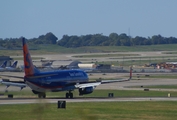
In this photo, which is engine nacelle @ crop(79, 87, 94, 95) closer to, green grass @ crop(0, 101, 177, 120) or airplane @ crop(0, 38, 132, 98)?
airplane @ crop(0, 38, 132, 98)

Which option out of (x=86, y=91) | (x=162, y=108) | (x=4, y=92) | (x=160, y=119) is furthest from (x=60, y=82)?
(x=160, y=119)

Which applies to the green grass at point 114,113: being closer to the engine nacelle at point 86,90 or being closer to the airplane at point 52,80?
the airplane at point 52,80

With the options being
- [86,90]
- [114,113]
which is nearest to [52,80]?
[86,90]

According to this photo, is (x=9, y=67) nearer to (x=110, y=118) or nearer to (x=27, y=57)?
(x=27, y=57)

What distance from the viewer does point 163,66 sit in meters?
164

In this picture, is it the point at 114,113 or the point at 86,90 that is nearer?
the point at 114,113

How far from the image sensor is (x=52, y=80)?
59.1 m

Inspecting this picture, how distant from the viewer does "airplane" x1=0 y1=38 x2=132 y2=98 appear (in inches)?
2201

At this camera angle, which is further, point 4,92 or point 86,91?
point 4,92

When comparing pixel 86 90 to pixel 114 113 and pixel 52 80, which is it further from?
pixel 114 113

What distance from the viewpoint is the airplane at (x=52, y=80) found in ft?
183

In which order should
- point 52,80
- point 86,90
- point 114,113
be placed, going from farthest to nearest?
1. point 86,90
2. point 52,80
3. point 114,113

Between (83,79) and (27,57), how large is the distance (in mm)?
10115

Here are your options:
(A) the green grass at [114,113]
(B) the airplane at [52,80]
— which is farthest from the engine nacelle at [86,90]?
(A) the green grass at [114,113]
